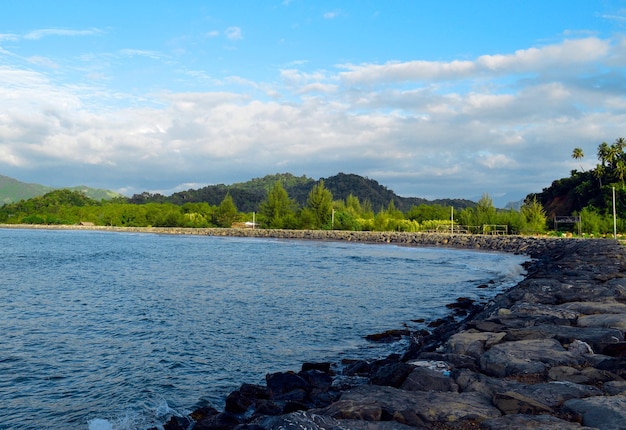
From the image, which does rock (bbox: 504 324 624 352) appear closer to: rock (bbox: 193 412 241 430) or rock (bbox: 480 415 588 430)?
rock (bbox: 480 415 588 430)

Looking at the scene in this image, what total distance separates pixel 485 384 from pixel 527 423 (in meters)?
1.12

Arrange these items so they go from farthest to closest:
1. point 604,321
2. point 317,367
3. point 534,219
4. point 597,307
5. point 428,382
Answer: point 534,219 < point 597,307 < point 317,367 < point 604,321 < point 428,382

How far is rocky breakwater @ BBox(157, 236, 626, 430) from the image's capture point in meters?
3.97

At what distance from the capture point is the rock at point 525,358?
5.35 m

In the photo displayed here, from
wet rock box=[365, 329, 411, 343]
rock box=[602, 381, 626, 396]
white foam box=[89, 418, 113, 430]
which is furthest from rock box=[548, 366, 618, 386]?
wet rock box=[365, 329, 411, 343]

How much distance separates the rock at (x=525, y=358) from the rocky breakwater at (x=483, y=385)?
0.01m

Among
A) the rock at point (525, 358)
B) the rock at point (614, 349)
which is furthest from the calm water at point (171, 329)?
Result: the rock at point (614, 349)

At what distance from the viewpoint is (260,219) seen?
8800cm

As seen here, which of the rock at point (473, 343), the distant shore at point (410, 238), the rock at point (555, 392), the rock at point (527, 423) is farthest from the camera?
the distant shore at point (410, 238)

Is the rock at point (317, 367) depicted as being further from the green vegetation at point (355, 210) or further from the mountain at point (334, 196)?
the mountain at point (334, 196)

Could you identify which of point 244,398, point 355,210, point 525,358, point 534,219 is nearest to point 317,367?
point 244,398

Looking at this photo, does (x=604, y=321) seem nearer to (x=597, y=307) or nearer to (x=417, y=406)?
(x=597, y=307)

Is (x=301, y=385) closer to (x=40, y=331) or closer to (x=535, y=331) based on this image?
(x=535, y=331)

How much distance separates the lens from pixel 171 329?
11.4 meters
